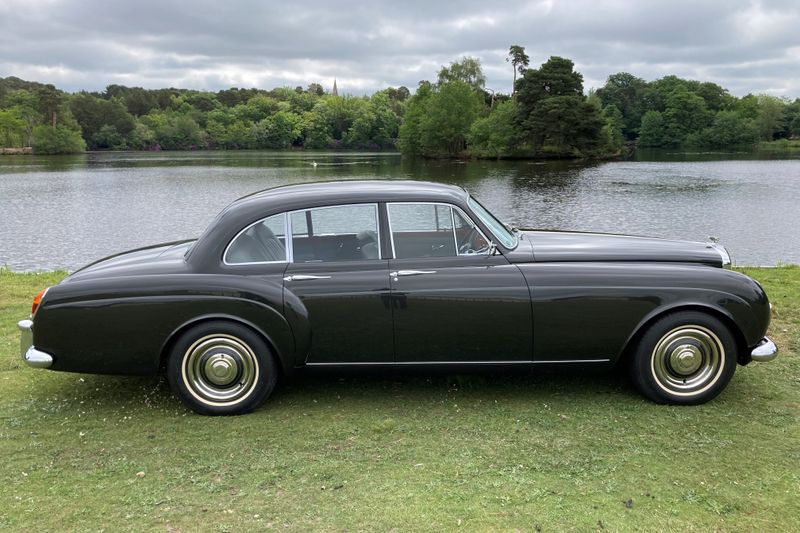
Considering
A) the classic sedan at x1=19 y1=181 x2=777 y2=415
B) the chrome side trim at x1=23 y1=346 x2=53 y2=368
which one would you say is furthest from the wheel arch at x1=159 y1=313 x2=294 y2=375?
the chrome side trim at x1=23 y1=346 x2=53 y2=368

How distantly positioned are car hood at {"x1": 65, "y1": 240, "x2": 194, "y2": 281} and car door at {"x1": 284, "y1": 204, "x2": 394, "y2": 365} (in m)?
0.93

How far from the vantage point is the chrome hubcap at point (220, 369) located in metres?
4.56

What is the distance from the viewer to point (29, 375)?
18.3 feet

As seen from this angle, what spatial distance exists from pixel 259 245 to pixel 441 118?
8595 centimetres

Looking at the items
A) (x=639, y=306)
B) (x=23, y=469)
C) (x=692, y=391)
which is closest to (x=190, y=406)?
(x=23, y=469)

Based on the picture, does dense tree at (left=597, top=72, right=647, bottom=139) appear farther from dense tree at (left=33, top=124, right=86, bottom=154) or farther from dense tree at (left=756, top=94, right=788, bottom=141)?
dense tree at (left=33, top=124, right=86, bottom=154)

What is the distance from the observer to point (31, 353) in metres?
4.59

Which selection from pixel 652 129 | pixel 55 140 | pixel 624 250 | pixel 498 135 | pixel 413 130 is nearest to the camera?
pixel 624 250

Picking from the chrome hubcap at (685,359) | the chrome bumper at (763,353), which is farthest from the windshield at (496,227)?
the chrome bumper at (763,353)

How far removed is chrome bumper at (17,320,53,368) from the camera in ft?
14.9

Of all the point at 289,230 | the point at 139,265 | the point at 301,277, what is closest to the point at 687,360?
the point at 301,277

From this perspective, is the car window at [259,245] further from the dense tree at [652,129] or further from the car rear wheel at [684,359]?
the dense tree at [652,129]

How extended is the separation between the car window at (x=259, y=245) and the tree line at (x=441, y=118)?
74.3 meters

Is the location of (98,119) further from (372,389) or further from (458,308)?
(458,308)
